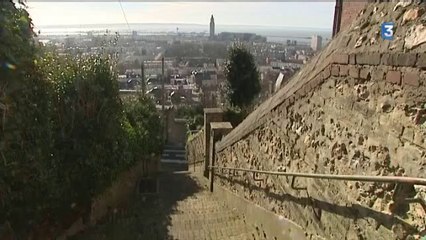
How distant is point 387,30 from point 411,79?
673 millimetres

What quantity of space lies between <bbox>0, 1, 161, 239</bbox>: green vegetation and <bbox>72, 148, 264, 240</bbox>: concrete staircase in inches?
30.1

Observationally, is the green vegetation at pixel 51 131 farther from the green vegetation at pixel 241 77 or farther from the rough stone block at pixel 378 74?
the green vegetation at pixel 241 77

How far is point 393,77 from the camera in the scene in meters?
2.94

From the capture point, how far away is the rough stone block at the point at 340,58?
360 centimetres

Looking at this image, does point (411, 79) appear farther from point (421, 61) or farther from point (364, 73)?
point (364, 73)

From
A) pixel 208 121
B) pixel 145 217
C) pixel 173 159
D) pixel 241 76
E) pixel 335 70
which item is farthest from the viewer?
pixel 173 159

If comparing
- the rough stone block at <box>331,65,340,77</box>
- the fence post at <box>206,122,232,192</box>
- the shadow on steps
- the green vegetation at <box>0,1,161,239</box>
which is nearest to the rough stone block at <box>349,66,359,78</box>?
the rough stone block at <box>331,65,340,77</box>

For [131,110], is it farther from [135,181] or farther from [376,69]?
[376,69]

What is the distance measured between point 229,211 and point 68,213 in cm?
299

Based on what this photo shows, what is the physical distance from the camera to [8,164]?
5.20 meters

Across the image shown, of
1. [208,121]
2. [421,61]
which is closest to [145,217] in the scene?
[208,121]

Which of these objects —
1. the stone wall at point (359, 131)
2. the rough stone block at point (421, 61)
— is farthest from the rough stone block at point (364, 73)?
the rough stone block at point (421, 61)

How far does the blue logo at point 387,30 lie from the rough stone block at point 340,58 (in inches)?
16.4

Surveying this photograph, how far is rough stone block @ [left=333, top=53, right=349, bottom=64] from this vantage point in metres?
3.60
